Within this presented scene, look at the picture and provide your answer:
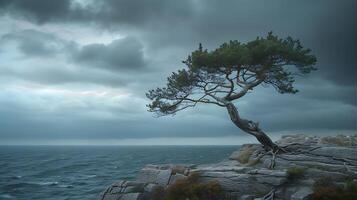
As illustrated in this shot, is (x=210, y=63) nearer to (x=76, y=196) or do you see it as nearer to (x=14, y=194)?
(x=76, y=196)

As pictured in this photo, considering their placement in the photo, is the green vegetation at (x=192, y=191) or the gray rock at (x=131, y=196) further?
the gray rock at (x=131, y=196)

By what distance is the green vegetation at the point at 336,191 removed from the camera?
70.0 ft

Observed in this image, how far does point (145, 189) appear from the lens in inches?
1053

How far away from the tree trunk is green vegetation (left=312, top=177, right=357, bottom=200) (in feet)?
26.6

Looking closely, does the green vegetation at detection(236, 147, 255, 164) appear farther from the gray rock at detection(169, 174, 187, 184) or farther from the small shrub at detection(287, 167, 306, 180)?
the small shrub at detection(287, 167, 306, 180)

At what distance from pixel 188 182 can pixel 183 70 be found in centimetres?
1019

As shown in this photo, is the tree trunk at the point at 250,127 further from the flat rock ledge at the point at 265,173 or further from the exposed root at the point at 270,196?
the exposed root at the point at 270,196

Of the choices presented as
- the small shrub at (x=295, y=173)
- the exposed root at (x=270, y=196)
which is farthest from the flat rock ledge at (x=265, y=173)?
the exposed root at (x=270, y=196)

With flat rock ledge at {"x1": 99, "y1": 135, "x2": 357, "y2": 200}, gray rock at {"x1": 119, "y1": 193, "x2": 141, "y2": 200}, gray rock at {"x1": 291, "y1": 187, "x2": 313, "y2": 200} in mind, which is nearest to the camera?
gray rock at {"x1": 291, "y1": 187, "x2": 313, "y2": 200}

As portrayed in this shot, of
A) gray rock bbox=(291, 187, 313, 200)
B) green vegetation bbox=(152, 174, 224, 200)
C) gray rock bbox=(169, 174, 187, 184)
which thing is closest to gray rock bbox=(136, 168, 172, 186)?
gray rock bbox=(169, 174, 187, 184)

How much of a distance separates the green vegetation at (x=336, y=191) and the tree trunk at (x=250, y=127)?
8110mm

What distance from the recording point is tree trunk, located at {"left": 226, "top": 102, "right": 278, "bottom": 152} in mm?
30281

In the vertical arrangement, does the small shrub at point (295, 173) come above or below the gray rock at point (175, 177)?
above

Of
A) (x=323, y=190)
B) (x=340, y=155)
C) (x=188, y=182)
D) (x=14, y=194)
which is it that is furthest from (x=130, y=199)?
(x=14, y=194)
